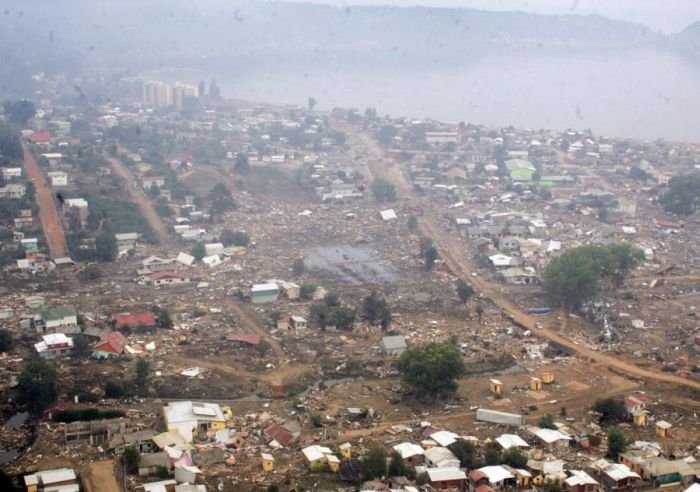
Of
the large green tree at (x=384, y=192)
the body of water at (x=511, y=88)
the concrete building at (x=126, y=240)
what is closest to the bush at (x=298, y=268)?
the concrete building at (x=126, y=240)

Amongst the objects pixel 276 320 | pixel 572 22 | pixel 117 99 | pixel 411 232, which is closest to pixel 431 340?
pixel 276 320

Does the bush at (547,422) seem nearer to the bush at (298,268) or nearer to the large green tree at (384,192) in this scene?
the bush at (298,268)

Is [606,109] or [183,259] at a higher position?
[606,109]

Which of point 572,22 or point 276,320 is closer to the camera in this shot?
point 276,320

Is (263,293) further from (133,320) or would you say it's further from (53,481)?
(53,481)

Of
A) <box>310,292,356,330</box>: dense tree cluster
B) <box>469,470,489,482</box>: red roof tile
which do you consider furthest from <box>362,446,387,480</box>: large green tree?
<box>310,292,356,330</box>: dense tree cluster

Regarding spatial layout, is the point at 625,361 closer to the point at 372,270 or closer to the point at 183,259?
the point at 372,270

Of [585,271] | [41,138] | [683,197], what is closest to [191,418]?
[585,271]
